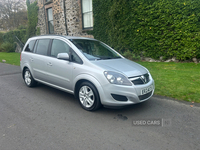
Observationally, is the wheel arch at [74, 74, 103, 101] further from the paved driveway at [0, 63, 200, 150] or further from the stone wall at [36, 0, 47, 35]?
the stone wall at [36, 0, 47, 35]

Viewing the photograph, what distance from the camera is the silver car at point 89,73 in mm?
3535

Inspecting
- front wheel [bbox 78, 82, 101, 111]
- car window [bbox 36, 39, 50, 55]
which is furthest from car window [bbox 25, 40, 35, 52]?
front wheel [bbox 78, 82, 101, 111]

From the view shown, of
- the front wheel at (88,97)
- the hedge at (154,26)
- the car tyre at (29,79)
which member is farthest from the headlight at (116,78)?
the hedge at (154,26)

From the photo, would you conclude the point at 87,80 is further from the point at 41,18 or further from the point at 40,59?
the point at 41,18

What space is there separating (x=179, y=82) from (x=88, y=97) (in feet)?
12.0

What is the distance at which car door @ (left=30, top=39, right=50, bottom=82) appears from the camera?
503cm

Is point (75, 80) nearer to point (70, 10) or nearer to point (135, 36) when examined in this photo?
point (135, 36)

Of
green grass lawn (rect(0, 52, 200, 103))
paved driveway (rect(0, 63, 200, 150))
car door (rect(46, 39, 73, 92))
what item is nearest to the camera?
paved driveway (rect(0, 63, 200, 150))

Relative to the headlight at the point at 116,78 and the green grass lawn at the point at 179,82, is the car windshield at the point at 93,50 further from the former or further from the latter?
the green grass lawn at the point at 179,82

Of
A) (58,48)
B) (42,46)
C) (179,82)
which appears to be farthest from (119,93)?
(179,82)

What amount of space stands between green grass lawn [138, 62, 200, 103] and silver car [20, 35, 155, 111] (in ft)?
4.02

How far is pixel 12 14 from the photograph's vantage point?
35219 mm

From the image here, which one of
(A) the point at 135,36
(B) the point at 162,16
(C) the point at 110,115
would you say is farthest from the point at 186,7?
(C) the point at 110,115

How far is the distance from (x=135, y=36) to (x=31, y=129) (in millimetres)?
8028
